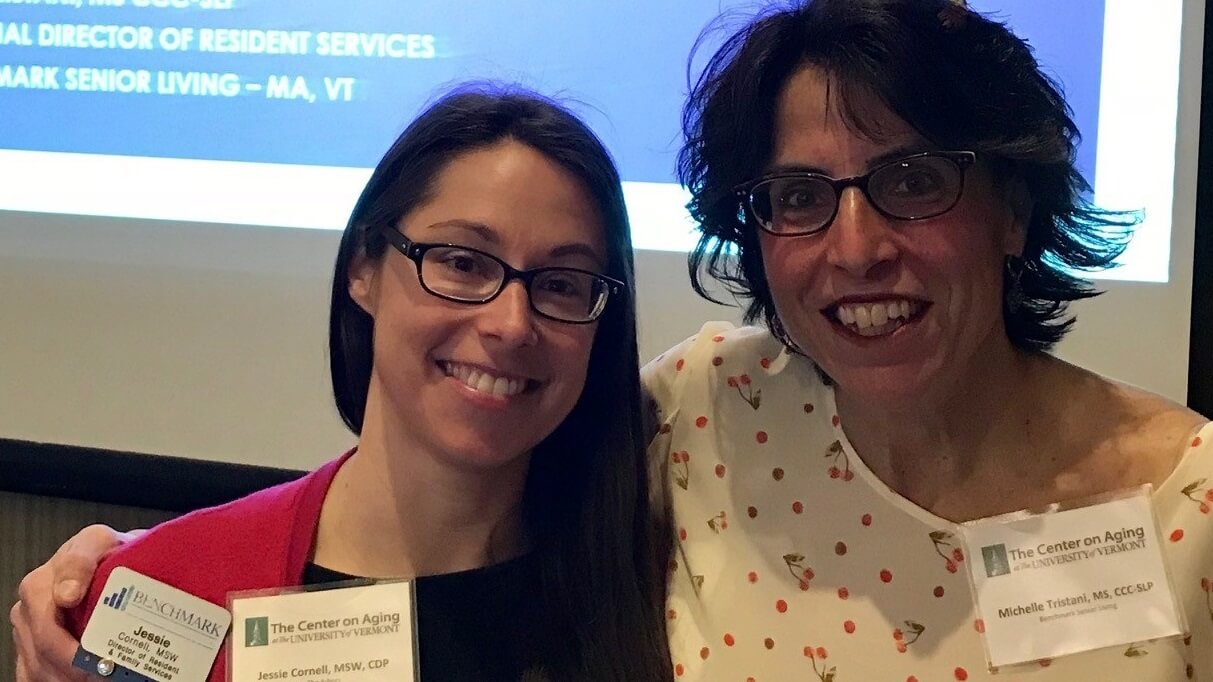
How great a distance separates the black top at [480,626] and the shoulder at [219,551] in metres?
0.05

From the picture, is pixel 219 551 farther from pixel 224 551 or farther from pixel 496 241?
pixel 496 241

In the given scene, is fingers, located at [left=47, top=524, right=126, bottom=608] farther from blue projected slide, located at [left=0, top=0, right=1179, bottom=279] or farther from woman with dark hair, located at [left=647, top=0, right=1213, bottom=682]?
blue projected slide, located at [left=0, top=0, right=1179, bottom=279]

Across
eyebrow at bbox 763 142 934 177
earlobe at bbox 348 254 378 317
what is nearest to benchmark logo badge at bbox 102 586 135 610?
earlobe at bbox 348 254 378 317

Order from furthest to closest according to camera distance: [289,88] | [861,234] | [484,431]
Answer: [289,88], [484,431], [861,234]

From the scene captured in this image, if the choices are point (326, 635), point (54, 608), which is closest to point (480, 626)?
point (326, 635)

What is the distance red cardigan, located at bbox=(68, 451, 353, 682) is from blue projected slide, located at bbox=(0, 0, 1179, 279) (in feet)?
2.90

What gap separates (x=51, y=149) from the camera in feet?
7.20

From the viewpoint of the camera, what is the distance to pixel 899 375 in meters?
1.15

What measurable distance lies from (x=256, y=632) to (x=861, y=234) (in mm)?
819

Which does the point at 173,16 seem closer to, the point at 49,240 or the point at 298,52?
the point at 298,52

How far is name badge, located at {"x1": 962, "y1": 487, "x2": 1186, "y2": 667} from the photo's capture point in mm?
1103

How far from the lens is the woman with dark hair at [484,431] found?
3.86ft

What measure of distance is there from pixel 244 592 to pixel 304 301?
3.43 ft

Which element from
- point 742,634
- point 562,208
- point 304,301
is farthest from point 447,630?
point 304,301
